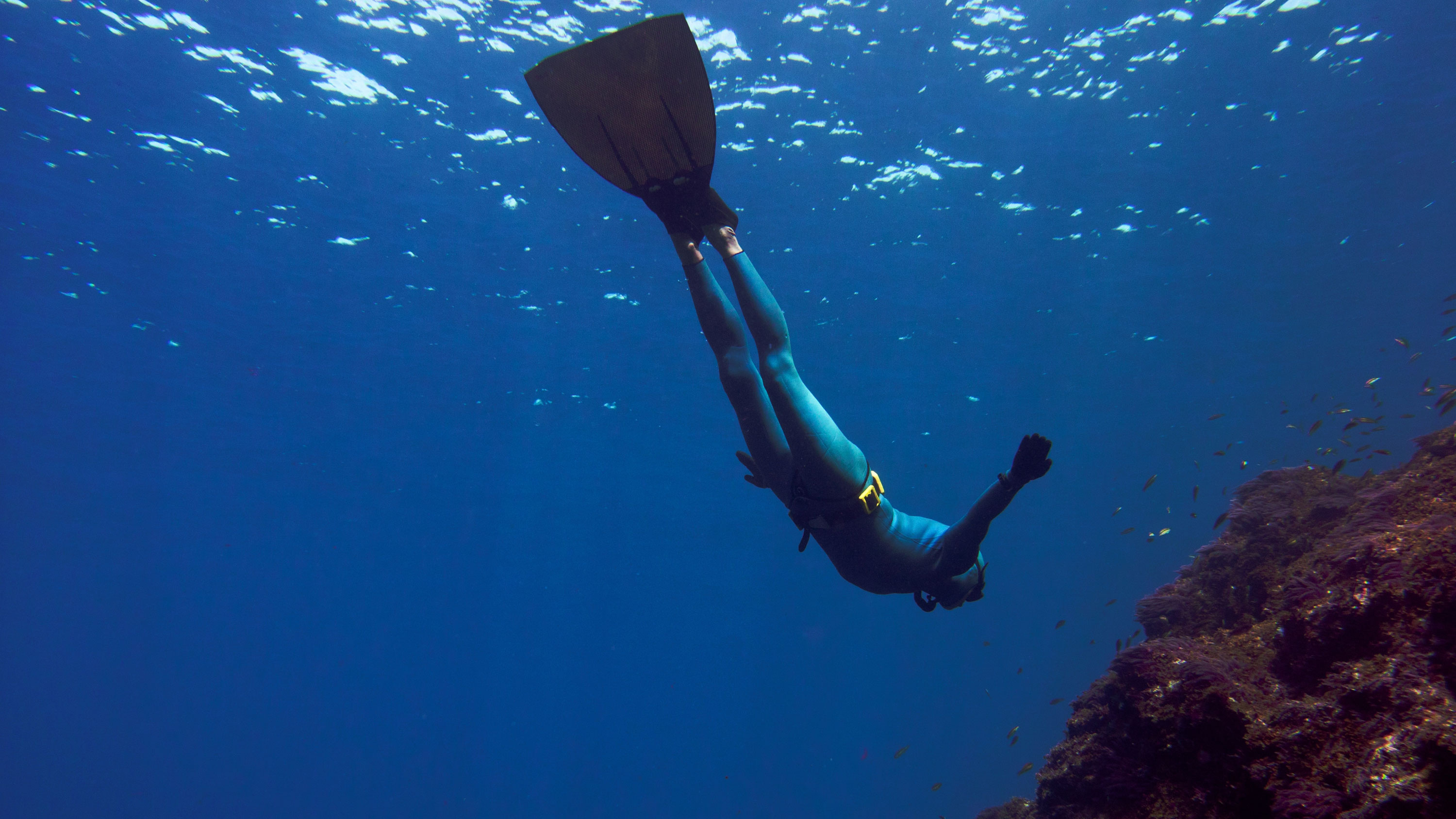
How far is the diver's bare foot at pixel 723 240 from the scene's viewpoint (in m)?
4.52

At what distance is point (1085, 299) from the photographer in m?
21.3

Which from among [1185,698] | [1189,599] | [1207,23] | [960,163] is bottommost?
[1185,698]

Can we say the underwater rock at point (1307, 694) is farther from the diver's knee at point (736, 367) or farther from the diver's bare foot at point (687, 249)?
the diver's bare foot at point (687, 249)

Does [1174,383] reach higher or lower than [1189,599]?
higher

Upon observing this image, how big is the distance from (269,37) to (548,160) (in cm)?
532

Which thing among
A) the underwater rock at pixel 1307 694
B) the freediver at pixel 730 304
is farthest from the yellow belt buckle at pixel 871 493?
the underwater rock at pixel 1307 694

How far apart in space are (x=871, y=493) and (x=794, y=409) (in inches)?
39.5

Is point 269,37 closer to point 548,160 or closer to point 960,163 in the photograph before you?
point 548,160

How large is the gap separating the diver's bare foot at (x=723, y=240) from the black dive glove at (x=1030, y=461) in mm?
2497

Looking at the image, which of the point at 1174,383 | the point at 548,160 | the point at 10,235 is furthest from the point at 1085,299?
the point at 10,235

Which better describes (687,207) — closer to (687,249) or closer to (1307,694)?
(687,249)

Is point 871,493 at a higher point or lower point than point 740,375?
lower

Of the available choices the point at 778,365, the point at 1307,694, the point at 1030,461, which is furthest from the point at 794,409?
the point at 1307,694

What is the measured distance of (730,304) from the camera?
15.4 ft
